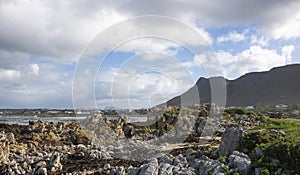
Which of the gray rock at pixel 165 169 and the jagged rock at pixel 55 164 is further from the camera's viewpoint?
the jagged rock at pixel 55 164

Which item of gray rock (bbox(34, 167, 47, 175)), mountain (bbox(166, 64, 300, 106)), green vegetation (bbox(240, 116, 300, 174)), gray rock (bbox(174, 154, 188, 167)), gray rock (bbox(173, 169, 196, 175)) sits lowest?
gray rock (bbox(34, 167, 47, 175))

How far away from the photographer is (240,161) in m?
15.1

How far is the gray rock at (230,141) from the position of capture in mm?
16844

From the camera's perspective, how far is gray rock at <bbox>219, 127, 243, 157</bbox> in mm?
16844

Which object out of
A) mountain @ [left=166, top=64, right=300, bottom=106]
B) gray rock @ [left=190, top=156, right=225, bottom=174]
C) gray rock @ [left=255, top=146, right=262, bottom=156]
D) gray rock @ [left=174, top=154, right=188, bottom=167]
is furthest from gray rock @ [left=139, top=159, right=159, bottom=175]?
mountain @ [left=166, top=64, right=300, bottom=106]

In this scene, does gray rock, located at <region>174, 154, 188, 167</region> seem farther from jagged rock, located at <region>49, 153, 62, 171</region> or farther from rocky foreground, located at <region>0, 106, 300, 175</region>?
jagged rock, located at <region>49, 153, 62, 171</region>

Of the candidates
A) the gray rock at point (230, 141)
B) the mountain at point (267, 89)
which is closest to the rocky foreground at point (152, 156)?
the gray rock at point (230, 141)

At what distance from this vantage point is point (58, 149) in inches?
1120

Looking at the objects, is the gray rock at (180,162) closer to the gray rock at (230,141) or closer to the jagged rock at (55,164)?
the gray rock at (230,141)

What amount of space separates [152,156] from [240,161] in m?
9.49

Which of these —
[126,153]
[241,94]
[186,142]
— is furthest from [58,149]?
[241,94]

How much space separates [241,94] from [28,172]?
174 metres

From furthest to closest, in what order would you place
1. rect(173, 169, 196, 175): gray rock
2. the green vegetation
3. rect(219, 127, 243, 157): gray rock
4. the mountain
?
the mountain → rect(219, 127, 243, 157): gray rock → rect(173, 169, 196, 175): gray rock → the green vegetation

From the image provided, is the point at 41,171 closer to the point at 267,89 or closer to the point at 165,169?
the point at 165,169
